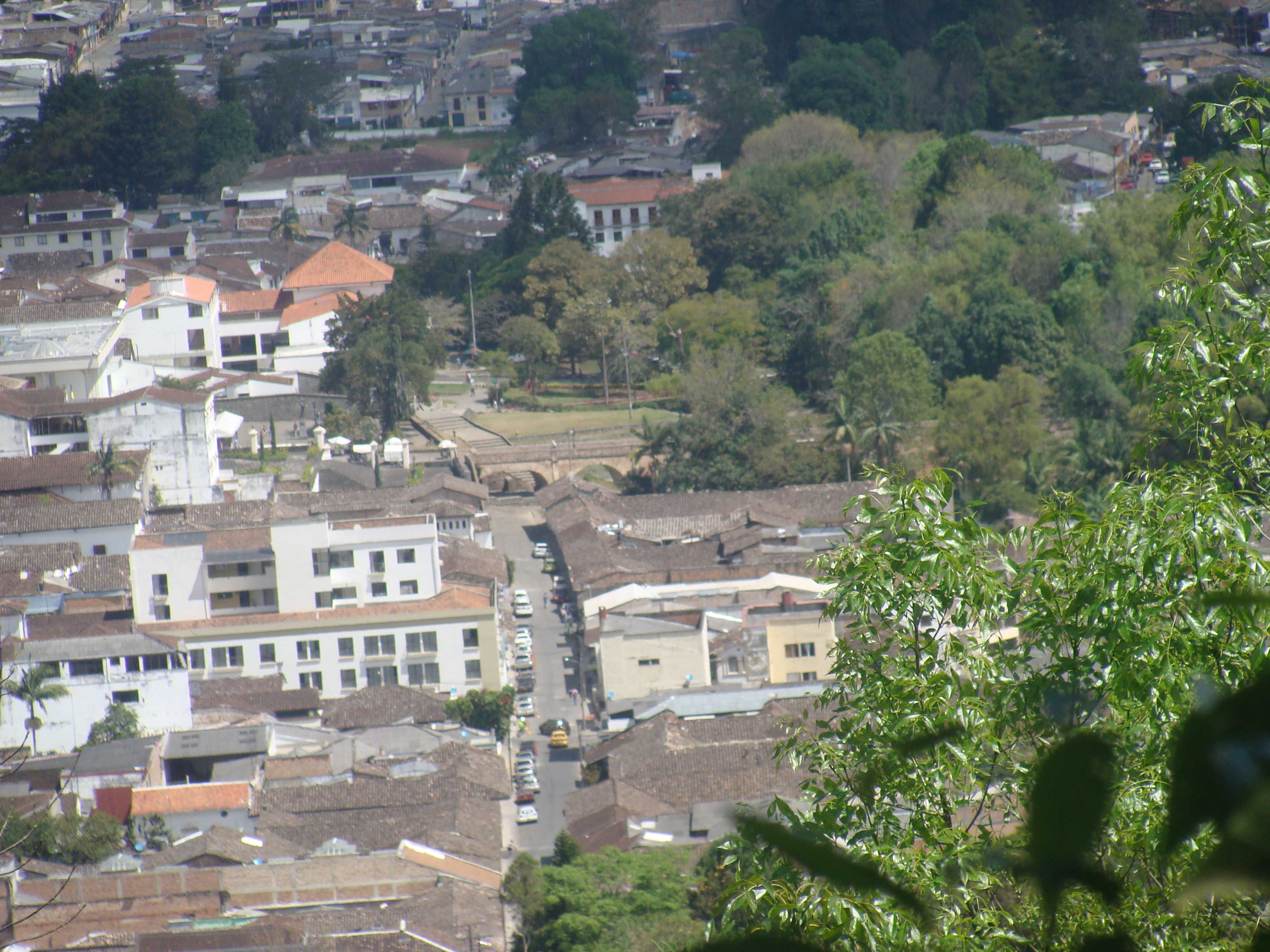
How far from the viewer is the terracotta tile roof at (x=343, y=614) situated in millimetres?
16109

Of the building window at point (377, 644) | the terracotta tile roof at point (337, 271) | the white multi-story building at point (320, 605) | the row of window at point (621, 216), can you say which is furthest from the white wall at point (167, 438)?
the row of window at point (621, 216)

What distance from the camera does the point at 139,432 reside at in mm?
19391

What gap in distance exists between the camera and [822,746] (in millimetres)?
2750

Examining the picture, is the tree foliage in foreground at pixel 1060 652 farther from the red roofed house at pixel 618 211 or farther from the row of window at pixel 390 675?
the red roofed house at pixel 618 211

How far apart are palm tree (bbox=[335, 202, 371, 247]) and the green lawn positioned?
8.73 meters

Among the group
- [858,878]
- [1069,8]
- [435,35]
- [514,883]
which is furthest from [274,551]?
[435,35]

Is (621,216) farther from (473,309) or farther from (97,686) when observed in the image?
(97,686)

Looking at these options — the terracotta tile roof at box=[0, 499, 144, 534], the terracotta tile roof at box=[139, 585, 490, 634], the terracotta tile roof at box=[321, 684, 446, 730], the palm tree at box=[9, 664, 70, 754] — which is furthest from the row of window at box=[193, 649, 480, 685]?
the palm tree at box=[9, 664, 70, 754]

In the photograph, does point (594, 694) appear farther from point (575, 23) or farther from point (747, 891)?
point (575, 23)

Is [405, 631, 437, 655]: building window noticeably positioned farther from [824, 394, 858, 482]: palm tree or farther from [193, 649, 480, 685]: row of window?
[824, 394, 858, 482]: palm tree

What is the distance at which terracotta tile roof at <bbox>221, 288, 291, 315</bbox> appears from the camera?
27.3 m

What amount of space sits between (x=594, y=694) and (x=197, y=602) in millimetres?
4566

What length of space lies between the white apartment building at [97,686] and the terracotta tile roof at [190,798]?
1.55m

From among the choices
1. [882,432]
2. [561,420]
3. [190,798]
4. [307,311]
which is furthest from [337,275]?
[190,798]
